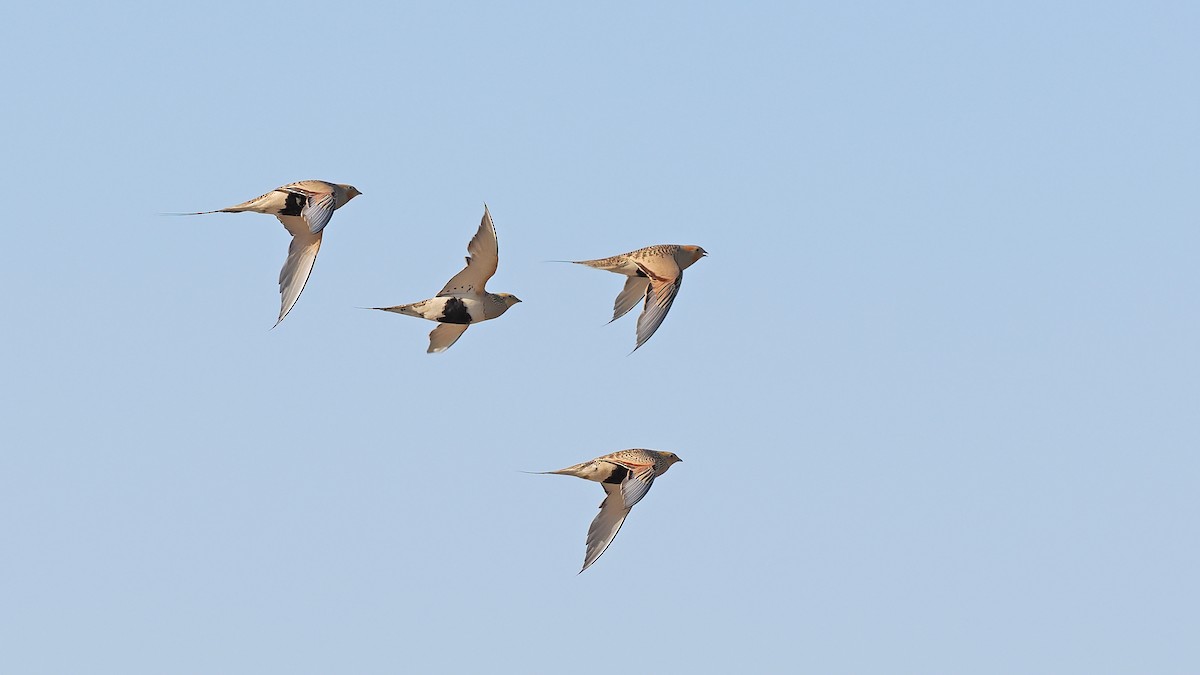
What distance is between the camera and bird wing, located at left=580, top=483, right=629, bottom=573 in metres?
44.8

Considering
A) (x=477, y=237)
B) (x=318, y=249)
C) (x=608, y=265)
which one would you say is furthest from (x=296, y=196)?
(x=608, y=265)

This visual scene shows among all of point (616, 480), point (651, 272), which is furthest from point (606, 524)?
point (651, 272)

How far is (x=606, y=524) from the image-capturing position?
148 ft

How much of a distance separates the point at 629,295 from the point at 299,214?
8741 millimetres

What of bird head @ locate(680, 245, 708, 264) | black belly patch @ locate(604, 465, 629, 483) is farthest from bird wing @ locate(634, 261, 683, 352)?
black belly patch @ locate(604, 465, 629, 483)

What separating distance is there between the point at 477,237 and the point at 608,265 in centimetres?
351

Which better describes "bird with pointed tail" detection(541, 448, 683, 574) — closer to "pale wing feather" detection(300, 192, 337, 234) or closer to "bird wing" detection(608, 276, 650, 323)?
"bird wing" detection(608, 276, 650, 323)

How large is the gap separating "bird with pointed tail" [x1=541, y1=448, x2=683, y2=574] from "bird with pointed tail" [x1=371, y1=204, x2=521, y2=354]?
5640mm

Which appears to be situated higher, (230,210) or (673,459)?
(230,210)

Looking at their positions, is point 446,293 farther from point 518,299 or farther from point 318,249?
point 318,249

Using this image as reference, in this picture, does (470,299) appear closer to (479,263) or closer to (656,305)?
(479,263)

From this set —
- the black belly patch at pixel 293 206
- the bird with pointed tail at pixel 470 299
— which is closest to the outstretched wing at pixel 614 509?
the bird with pointed tail at pixel 470 299

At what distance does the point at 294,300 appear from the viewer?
4428 cm

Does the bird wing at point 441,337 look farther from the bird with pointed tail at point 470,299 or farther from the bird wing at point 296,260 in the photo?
the bird wing at point 296,260
